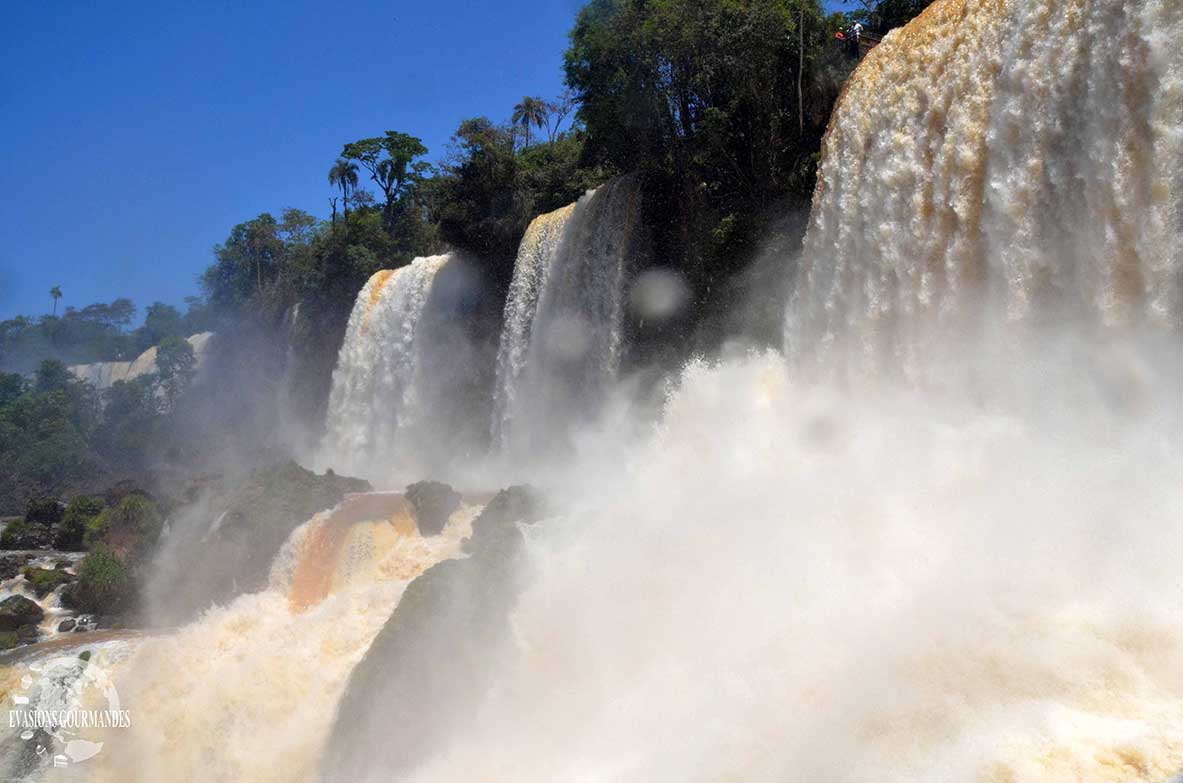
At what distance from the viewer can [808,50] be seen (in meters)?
13.3

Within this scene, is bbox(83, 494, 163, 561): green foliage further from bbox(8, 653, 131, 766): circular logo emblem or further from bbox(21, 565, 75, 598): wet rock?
bbox(8, 653, 131, 766): circular logo emblem

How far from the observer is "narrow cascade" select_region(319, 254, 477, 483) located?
20.6 m

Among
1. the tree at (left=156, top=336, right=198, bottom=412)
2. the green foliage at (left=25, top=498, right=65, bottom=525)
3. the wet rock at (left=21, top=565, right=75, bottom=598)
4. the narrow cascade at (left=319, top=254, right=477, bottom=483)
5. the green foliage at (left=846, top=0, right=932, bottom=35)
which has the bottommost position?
the wet rock at (left=21, top=565, right=75, bottom=598)

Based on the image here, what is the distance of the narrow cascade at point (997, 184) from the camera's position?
242 inches

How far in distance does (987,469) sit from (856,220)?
338 cm

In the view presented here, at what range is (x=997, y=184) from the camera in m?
7.36

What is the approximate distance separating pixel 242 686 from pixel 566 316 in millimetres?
9176

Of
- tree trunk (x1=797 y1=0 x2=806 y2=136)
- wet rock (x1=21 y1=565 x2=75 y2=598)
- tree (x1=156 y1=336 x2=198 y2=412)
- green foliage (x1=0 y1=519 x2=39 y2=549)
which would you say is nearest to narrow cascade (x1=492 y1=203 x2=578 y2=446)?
tree trunk (x1=797 y1=0 x2=806 y2=136)

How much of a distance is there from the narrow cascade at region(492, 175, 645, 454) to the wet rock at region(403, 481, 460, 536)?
14.3ft

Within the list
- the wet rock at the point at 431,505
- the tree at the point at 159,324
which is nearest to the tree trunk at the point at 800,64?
the wet rock at the point at 431,505

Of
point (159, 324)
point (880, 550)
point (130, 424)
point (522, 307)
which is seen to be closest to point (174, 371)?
point (130, 424)

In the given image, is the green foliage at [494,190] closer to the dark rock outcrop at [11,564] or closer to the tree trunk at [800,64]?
the tree trunk at [800,64]

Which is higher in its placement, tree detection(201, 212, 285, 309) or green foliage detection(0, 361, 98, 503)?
tree detection(201, 212, 285, 309)

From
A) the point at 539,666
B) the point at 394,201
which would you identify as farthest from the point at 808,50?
the point at 394,201
